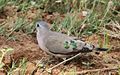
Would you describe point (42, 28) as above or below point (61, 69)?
above

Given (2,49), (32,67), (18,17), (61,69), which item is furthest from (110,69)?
(18,17)

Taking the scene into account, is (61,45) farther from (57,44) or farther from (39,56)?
(39,56)

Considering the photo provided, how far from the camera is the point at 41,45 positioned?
5.48 meters

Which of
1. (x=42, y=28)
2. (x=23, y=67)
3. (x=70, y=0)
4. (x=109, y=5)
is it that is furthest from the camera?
(x=70, y=0)

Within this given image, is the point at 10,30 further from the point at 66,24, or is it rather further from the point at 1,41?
the point at 66,24

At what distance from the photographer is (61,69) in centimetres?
543

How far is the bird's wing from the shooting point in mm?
5348

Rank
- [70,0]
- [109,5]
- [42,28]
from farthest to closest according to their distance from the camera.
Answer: [70,0] → [109,5] → [42,28]

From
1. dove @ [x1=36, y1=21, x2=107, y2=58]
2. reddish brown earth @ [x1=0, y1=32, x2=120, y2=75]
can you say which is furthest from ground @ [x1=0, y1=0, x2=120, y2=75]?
dove @ [x1=36, y1=21, x2=107, y2=58]

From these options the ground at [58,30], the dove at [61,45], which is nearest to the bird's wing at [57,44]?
the dove at [61,45]

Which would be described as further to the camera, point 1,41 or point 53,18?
point 53,18

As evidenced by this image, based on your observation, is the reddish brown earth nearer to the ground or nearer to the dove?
the ground

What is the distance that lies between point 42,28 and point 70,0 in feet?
6.02

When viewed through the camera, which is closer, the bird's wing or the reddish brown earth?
the bird's wing
